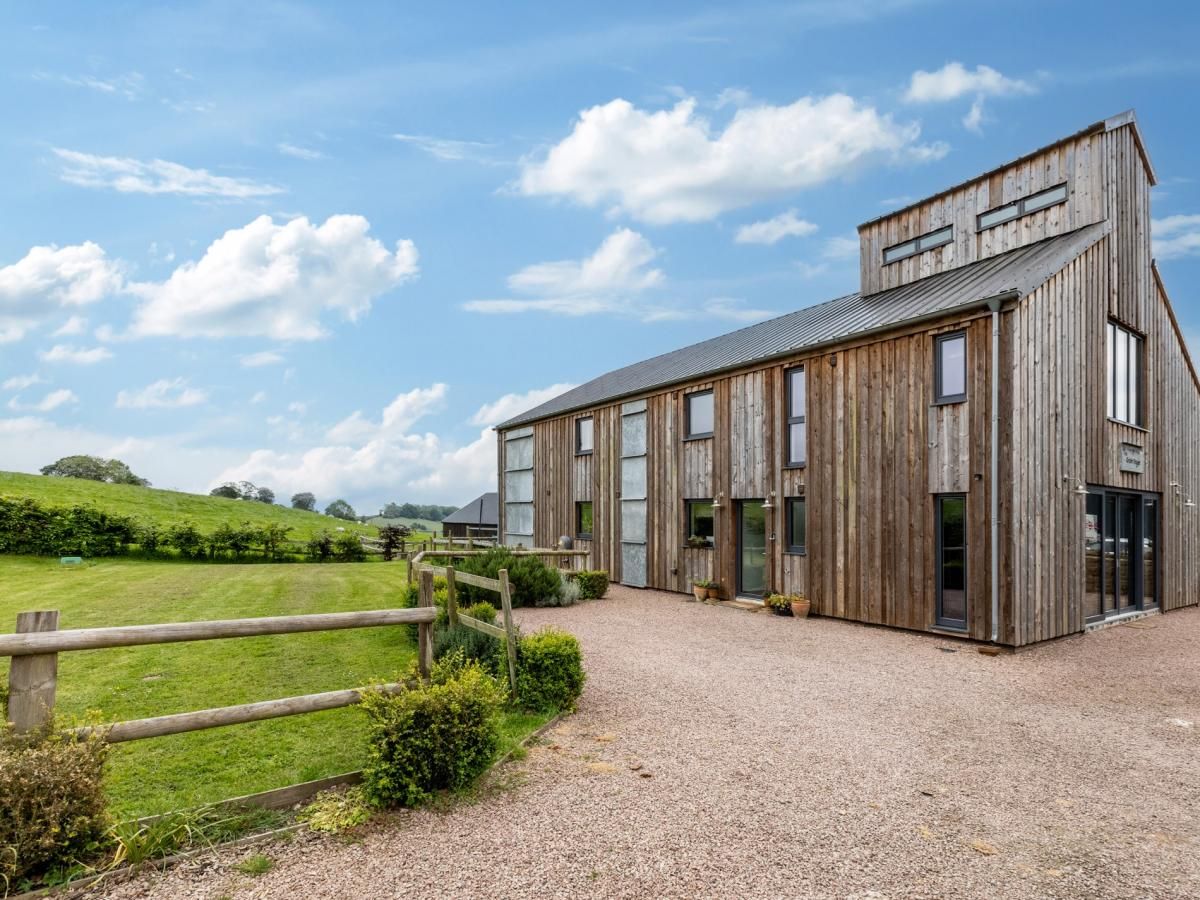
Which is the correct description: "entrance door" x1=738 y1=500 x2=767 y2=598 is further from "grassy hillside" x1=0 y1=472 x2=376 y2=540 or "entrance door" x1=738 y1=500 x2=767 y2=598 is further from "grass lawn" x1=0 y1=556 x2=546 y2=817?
"grassy hillside" x1=0 y1=472 x2=376 y2=540

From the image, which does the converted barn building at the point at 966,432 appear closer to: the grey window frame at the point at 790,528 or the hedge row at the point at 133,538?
the grey window frame at the point at 790,528

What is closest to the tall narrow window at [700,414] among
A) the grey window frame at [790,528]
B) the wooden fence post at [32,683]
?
the grey window frame at [790,528]

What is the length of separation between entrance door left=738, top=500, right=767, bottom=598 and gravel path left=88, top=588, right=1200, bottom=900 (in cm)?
591

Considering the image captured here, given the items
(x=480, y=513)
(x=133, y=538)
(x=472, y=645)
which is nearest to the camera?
(x=472, y=645)

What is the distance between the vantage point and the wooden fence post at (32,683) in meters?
3.73

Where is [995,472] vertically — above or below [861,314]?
below

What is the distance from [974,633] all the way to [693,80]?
9901 mm

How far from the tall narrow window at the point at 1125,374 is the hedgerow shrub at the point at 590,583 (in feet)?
34.4

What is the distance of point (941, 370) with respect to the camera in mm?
11453

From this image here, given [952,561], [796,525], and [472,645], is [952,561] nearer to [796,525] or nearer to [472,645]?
[796,525]

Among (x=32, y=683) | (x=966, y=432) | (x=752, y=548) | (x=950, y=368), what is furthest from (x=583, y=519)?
(x=32, y=683)

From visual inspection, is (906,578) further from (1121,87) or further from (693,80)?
(1121,87)

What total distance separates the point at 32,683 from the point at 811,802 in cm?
472

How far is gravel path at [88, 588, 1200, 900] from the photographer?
3.66 meters
